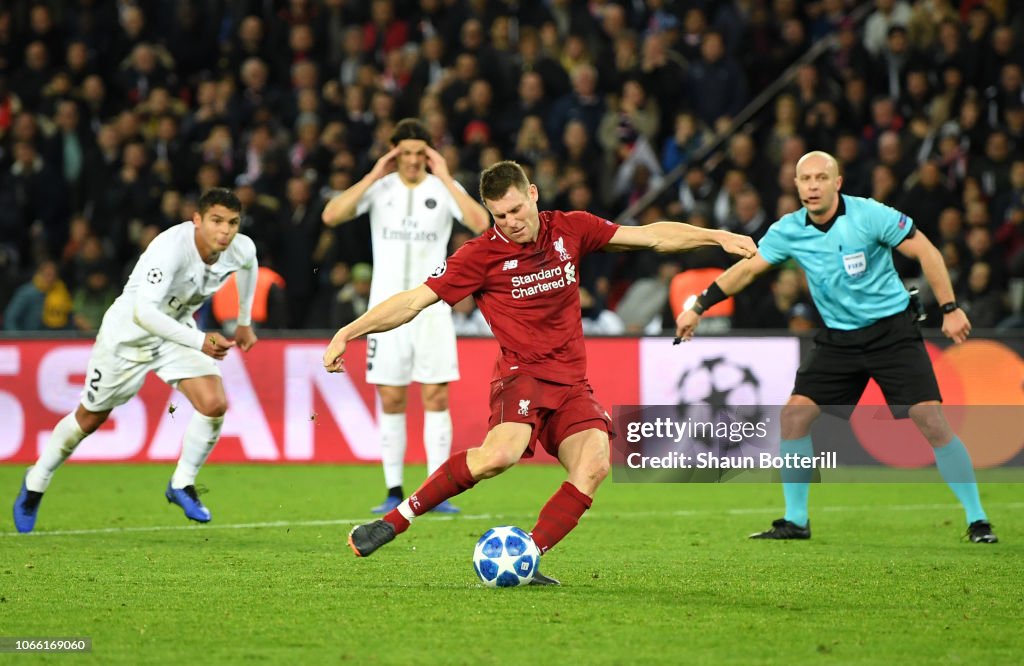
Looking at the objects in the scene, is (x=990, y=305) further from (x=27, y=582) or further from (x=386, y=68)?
(x=27, y=582)

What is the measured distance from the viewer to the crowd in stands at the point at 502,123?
1588 cm

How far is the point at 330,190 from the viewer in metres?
17.1

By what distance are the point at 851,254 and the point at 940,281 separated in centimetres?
52

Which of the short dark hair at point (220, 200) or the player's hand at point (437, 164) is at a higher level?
the player's hand at point (437, 164)

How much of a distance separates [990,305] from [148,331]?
345 inches

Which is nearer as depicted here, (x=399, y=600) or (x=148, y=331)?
(x=399, y=600)

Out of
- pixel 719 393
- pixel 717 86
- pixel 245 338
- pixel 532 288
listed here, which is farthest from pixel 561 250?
pixel 717 86

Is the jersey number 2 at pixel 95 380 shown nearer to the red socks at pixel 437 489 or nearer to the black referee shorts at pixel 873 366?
the red socks at pixel 437 489

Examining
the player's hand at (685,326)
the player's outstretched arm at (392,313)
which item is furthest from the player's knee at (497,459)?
the player's hand at (685,326)

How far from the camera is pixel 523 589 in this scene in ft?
22.5

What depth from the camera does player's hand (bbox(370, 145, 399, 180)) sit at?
10109 mm

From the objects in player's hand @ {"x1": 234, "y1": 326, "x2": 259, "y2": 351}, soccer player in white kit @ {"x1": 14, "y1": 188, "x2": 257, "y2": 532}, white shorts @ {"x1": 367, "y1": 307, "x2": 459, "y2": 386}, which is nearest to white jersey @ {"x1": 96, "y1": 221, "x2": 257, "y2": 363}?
soccer player in white kit @ {"x1": 14, "y1": 188, "x2": 257, "y2": 532}

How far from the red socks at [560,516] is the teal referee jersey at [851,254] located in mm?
2493

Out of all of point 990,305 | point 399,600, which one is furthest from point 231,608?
point 990,305
